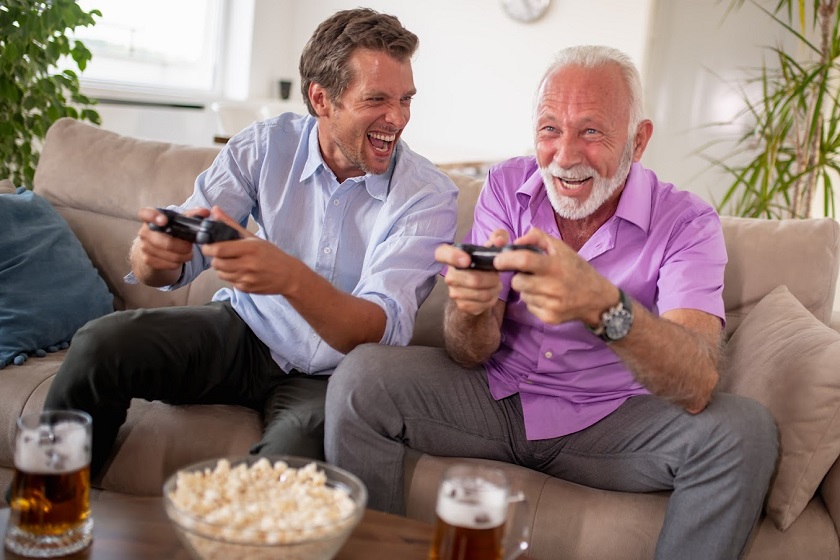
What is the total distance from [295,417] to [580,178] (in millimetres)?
735

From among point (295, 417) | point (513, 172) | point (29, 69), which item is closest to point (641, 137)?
point (513, 172)

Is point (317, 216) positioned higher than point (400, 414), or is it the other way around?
point (317, 216)

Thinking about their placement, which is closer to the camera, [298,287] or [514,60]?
[298,287]

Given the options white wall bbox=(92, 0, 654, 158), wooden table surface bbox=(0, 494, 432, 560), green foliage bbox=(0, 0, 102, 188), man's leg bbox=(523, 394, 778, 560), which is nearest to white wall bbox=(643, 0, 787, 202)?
white wall bbox=(92, 0, 654, 158)

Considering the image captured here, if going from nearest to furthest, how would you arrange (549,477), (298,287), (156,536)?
(156,536) → (298,287) → (549,477)

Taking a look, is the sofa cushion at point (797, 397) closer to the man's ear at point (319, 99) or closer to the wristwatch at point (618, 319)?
the wristwatch at point (618, 319)

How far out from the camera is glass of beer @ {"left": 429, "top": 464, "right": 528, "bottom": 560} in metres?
1.07

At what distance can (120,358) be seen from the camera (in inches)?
68.2

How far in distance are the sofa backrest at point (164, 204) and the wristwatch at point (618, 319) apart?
74 centimetres

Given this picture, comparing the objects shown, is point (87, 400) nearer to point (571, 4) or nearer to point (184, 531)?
point (184, 531)

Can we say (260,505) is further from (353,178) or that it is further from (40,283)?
(40,283)

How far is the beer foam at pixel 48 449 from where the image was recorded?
1.12m

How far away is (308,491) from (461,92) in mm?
4845

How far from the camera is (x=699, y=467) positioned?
1571mm
